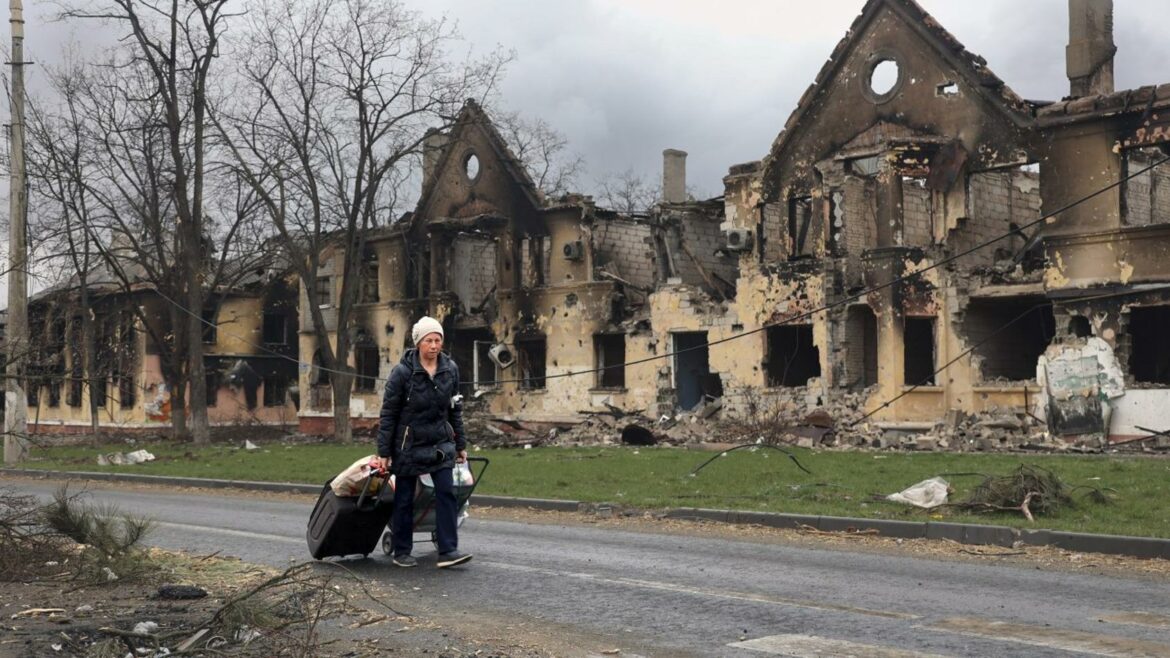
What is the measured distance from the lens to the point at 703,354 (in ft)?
118

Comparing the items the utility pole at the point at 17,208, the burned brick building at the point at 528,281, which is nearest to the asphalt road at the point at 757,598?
the utility pole at the point at 17,208

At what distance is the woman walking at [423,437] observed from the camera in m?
10.5

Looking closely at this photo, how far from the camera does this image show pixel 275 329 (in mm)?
55688

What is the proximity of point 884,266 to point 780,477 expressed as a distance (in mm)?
12632

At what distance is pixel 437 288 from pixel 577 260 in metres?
6.19

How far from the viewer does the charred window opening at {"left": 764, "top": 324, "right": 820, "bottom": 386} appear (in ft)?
109

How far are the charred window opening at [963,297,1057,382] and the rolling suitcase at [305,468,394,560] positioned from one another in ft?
68.8

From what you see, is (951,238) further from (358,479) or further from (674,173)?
(358,479)

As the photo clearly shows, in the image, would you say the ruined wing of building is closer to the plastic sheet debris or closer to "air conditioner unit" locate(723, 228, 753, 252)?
"air conditioner unit" locate(723, 228, 753, 252)

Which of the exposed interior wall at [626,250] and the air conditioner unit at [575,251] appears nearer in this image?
the air conditioner unit at [575,251]

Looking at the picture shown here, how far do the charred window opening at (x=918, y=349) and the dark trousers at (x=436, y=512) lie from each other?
2190 centimetres

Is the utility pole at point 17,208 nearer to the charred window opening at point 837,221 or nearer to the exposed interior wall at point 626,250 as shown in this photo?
the exposed interior wall at point 626,250

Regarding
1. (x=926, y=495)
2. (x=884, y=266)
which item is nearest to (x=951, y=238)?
(x=884, y=266)

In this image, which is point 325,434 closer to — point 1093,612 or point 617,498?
point 617,498
